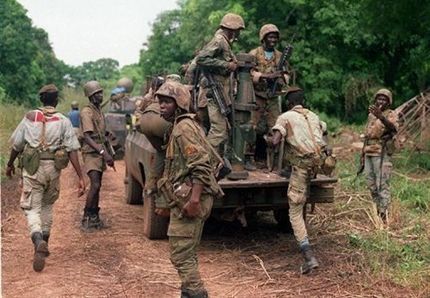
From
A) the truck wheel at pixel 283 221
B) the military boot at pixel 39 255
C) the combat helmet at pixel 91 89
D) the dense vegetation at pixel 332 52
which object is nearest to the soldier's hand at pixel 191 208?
the military boot at pixel 39 255

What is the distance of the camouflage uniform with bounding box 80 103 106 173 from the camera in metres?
8.48

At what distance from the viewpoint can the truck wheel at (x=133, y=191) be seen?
10527mm

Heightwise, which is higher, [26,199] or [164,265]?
[26,199]

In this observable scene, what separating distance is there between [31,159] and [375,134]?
13.5 feet

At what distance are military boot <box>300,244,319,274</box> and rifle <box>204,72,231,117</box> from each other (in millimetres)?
1788

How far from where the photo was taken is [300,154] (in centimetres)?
665

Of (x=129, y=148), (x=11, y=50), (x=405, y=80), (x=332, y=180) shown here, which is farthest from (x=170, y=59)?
(x=332, y=180)

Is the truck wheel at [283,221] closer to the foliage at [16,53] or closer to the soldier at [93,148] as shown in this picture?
the soldier at [93,148]

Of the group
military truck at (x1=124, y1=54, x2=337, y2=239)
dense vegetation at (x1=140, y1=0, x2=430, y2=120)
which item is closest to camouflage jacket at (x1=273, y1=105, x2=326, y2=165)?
military truck at (x1=124, y1=54, x2=337, y2=239)

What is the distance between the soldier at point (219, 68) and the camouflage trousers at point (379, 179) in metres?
2.10

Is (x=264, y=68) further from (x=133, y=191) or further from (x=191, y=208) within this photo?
(x=191, y=208)

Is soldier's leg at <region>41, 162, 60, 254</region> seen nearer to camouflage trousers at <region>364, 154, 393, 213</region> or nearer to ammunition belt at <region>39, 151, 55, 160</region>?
ammunition belt at <region>39, 151, 55, 160</region>

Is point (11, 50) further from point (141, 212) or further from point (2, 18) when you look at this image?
point (141, 212)

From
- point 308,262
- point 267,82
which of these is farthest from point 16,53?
point 308,262
